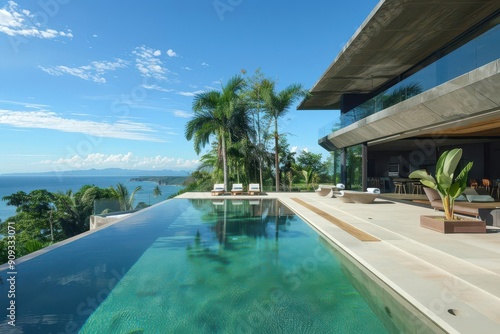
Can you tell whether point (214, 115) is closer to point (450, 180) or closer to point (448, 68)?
point (448, 68)

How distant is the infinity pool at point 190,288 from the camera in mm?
3473

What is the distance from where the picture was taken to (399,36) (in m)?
11.2

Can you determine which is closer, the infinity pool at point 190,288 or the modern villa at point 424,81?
the infinity pool at point 190,288

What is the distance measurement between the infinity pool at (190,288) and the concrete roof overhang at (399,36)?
24.7 ft

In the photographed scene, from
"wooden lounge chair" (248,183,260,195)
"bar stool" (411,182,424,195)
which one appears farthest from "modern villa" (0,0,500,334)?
"wooden lounge chair" (248,183,260,195)

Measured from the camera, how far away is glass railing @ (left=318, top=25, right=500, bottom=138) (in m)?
7.42

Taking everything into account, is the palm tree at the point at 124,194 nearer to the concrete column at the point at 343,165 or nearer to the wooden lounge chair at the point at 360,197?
the concrete column at the point at 343,165

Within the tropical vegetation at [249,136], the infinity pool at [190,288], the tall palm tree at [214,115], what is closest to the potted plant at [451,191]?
the infinity pool at [190,288]

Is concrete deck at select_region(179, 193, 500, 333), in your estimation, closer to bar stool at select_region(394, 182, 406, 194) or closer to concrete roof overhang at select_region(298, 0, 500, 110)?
concrete roof overhang at select_region(298, 0, 500, 110)

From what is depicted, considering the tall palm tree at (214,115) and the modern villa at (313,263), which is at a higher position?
the tall palm tree at (214,115)


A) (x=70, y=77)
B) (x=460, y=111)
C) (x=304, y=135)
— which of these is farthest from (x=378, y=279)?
(x=304, y=135)

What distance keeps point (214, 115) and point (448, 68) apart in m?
13.4

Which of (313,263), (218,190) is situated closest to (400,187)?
(218,190)

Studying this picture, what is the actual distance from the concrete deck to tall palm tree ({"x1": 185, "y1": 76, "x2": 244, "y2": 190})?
1261cm
